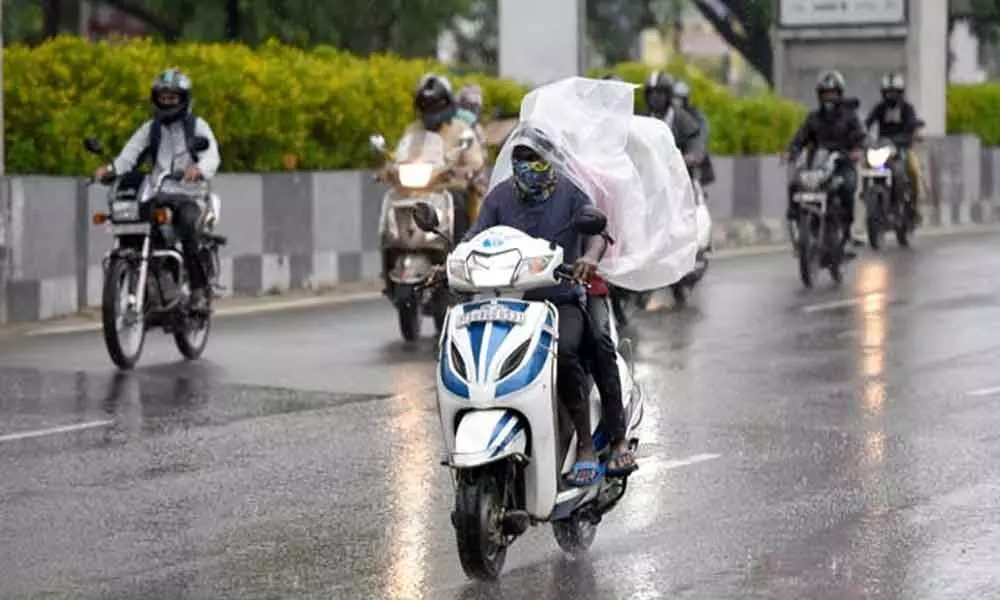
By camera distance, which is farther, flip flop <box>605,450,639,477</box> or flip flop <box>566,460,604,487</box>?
flip flop <box>605,450,639,477</box>

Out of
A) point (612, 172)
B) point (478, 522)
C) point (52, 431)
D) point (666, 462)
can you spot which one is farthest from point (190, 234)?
point (478, 522)

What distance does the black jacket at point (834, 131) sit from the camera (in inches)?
936

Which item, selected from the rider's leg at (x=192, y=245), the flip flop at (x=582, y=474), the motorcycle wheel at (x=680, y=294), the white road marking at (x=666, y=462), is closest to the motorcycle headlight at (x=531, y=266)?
the flip flop at (x=582, y=474)

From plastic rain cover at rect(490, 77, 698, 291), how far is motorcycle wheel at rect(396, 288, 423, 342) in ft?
22.6

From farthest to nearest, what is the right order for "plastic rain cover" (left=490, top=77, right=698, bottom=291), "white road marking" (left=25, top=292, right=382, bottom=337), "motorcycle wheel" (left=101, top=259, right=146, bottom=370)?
"white road marking" (left=25, top=292, right=382, bottom=337) → "motorcycle wheel" (left=101, top=259, right=146, bottom=370) → "plastic rain cover" (left=490, top=77, right=698, bottom=291)

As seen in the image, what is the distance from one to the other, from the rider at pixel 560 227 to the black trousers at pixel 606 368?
0.21 feet

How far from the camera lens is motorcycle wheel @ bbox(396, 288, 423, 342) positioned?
17625mm

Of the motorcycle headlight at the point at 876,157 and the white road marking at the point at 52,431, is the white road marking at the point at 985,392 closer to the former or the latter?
the white road marking at the point at 52,431

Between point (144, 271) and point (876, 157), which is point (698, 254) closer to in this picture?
point (144, 271)

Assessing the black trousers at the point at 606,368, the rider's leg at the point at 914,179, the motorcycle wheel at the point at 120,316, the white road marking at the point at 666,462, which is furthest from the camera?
the rider's leg at the point at 914,179

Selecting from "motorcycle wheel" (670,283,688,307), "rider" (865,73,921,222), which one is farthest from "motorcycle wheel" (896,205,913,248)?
"motorcycle wheel" (670,283,688,307)

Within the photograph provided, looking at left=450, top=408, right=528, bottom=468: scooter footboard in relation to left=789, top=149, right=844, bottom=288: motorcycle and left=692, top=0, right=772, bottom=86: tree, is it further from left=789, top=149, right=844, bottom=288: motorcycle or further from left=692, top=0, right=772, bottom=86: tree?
left=692, top=0, right=772, bottom=86: tree

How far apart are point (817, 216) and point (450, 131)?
549 cm

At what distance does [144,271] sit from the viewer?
15.9 meters
